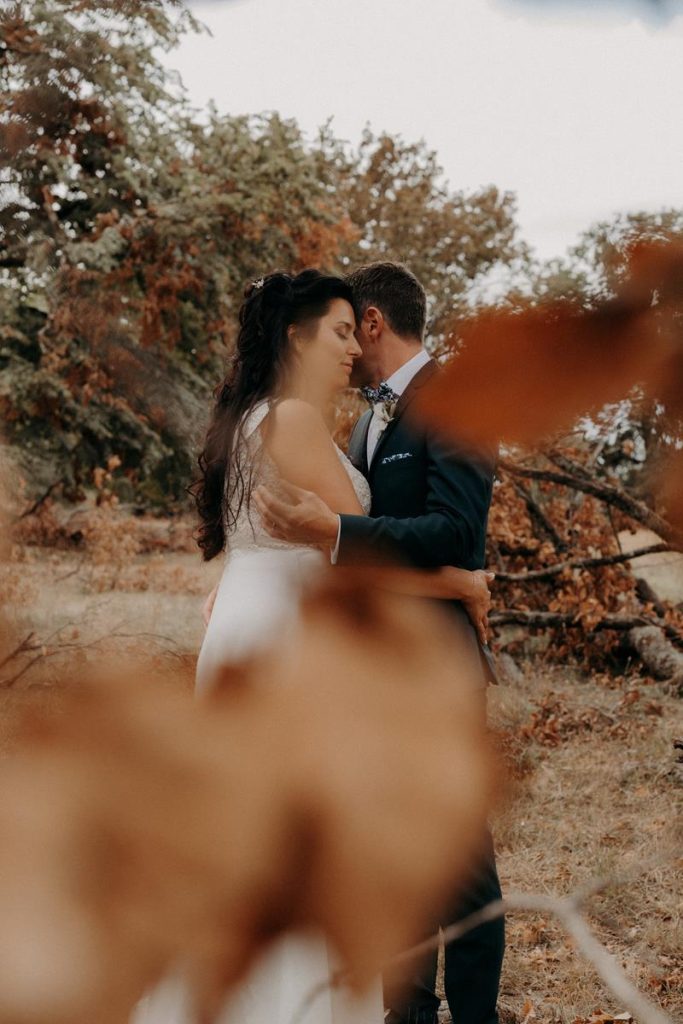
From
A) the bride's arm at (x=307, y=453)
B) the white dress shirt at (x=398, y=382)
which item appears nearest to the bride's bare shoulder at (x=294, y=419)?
the bride's arm at (x=307, y=453)

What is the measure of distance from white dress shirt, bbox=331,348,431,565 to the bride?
10cm

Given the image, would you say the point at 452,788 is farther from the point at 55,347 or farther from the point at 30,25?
the point at 55,347

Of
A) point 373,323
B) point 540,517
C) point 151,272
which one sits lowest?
point 540,517

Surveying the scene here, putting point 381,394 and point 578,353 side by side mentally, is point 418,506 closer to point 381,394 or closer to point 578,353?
point 381,394

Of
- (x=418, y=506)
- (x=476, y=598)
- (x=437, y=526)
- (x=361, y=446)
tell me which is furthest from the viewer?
(x=361, y=446)

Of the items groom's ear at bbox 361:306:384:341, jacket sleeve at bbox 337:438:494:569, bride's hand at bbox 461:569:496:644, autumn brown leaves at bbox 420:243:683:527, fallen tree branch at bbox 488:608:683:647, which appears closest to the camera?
autumn brown leaves at bbox 420:243:683:527

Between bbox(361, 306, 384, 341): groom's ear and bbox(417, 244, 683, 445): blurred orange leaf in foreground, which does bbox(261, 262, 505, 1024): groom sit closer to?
bbox(361, 306, 384, 341): groom's ear

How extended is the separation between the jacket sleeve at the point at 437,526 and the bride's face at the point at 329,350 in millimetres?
181

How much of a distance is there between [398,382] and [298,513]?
94cm

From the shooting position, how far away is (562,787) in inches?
174

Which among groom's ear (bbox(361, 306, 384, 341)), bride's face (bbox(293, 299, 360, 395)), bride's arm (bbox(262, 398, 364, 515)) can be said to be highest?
groom's ear (bbox(361, 306, 384, 341))

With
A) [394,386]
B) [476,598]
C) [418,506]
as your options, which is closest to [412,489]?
[418,506]

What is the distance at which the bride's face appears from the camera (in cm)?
116

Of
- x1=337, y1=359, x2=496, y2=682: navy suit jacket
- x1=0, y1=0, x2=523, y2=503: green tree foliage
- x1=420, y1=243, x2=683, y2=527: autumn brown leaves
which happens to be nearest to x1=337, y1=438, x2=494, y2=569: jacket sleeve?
x1=337, y1=359, x2=496, y2=682: navy suit jacket
